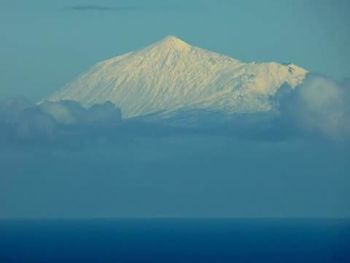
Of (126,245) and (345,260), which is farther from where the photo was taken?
(126,245)

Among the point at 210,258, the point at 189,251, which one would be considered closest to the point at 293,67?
the point at 189,251

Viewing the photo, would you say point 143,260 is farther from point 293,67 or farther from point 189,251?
point 293,67

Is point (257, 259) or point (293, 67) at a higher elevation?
point (293, 67)

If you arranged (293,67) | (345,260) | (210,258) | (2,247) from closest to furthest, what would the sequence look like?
(345,260)
(210,258)
(2,247)
(293,67)

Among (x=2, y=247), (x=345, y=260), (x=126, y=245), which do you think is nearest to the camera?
(x=345, y=260)

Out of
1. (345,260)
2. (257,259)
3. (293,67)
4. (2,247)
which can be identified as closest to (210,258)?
(257,259)

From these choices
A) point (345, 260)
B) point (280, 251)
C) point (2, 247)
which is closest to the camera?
point (345, 260)

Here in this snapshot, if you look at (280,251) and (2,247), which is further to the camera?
(2,247)

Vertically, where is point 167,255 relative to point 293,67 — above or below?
below

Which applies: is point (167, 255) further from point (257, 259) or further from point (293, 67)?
point (293, 67)
